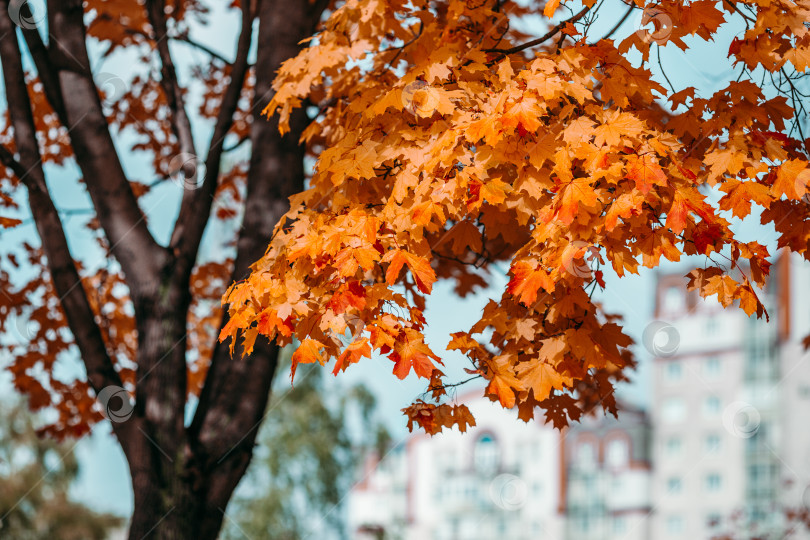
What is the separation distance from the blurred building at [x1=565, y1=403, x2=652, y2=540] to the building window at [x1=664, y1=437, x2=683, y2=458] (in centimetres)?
120

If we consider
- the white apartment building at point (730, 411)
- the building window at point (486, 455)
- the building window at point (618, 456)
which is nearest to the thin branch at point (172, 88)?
the white apartment building at point (730, 411)

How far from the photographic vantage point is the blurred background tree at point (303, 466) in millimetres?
20703

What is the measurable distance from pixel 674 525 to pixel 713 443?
556 cm

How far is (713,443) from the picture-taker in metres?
50.2

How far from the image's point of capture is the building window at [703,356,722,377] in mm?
52000

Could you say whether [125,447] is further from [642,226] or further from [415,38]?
[642,226]

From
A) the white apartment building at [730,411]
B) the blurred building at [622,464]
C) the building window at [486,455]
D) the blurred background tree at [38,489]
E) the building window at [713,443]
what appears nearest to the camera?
the blurred background tree at [38,489]

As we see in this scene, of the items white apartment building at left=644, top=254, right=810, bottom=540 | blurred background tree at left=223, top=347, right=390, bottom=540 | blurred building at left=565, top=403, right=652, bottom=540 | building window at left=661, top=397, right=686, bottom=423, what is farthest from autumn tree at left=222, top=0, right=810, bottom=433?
building window at left=661, top=397, right=686, bottom=423

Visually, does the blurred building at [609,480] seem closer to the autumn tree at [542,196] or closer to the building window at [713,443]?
the building window at [713,443]

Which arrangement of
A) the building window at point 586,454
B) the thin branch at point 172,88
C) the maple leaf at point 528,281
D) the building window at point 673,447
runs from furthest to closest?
the building window at point 586,454 < the building window at point 673,447 < the thin branch at point 172,88 < the maple leaf at point 528,281

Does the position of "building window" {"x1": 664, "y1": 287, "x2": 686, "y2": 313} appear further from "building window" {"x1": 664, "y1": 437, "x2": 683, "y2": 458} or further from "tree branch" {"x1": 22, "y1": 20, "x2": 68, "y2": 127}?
"tree branch" {"x1": 22, "y1": 20, "x2": 68, "y2": 127}

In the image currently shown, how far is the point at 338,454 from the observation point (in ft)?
72.4

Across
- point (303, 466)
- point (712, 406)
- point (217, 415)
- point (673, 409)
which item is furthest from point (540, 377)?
point (673, 409)

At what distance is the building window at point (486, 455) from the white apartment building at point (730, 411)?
9851mm
